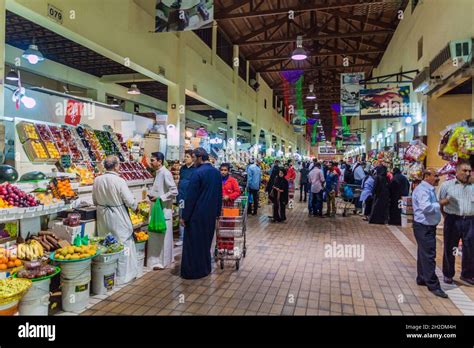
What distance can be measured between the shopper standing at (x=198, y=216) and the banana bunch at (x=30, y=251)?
1737 mm

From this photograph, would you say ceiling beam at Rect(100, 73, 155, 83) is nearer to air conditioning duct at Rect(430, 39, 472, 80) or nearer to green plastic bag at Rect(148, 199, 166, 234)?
green plastic bag at Rect(148, 199, 166, 234)

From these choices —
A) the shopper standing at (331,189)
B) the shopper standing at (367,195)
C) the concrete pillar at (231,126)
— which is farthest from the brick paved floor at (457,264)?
the concrete pillar at (231,126)

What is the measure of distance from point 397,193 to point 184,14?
6823 mm

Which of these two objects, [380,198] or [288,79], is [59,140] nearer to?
[380,198]

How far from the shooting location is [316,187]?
31.8 feet

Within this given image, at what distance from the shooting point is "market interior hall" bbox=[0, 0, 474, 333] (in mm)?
3699

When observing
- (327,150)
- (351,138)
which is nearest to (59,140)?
(351,138)

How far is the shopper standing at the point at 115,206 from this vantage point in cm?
423

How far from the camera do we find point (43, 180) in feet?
14.7

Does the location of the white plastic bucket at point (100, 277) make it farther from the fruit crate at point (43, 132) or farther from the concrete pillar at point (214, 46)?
the concrete pillar at point (214, 46)
